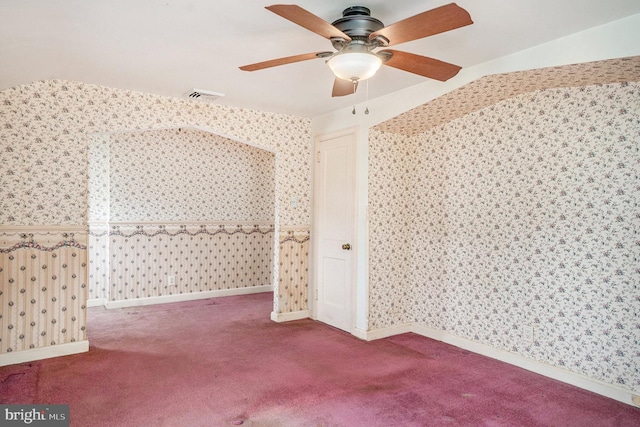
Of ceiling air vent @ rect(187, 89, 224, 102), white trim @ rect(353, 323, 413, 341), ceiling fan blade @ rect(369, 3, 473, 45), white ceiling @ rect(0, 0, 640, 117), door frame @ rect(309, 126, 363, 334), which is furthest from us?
door frame @ rect(309, 126, 363, 334)

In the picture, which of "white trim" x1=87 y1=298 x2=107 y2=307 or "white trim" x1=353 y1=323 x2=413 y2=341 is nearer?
"white trim" x1=353 y1=323 x2=413 y2=341

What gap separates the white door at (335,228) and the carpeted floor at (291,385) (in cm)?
42

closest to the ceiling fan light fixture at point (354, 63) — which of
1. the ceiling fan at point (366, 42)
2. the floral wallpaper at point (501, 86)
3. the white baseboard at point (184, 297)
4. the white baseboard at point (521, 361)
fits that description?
the ceiling fan at point (366, 42)

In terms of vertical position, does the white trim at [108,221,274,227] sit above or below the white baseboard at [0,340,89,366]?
above

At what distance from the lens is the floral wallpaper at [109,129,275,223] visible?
18.1 ft

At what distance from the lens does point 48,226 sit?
3547 mm

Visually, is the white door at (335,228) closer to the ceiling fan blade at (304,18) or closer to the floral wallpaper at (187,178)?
the floral wallpaper at (187,178)

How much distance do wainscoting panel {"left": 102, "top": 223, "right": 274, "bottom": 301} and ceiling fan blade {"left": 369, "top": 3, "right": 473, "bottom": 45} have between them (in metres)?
4.61

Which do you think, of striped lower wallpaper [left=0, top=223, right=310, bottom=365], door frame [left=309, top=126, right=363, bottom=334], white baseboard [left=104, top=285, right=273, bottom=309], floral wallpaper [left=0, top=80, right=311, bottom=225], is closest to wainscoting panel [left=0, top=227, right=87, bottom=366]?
striped lower wallpaper [left=0, top=223, right=310, bottom=365]

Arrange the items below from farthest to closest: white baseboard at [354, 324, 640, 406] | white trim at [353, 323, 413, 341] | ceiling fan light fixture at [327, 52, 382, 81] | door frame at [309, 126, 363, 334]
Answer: door frame at [309, 126, 363, 334]
white trim at [353, 323, 413, 341]
white baseboard at [354, 324, 640, 406]
ceiling fan light fixture at [327, 52, 382, 81]

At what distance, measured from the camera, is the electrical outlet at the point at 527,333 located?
134 inches

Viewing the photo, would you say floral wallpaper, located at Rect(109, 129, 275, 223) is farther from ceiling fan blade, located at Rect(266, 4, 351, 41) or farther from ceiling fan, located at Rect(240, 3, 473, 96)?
ceiling fan blade, located at Rect(266, 4, 351, 41)

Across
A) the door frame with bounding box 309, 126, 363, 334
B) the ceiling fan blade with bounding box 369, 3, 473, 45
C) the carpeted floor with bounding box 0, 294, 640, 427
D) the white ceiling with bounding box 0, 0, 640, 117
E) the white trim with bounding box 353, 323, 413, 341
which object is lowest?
Answer: the carpeted floor with bounding box 0, 294, 640, 427

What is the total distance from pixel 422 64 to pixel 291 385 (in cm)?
240
